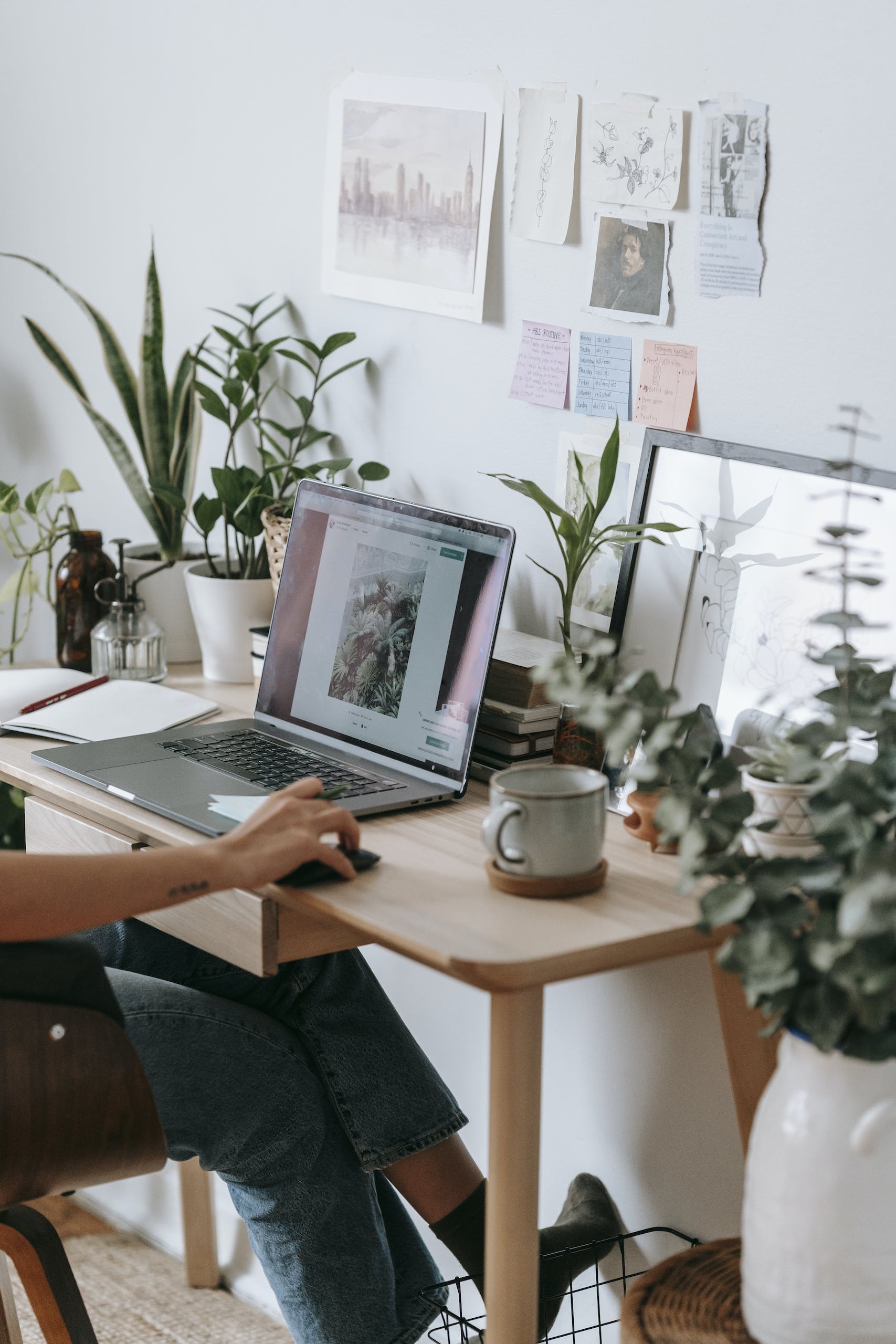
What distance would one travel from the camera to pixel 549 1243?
5.43 ft

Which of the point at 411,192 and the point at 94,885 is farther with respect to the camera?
the point at 411,192

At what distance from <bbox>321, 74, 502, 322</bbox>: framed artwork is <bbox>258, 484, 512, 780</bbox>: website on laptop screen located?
0.34 metres

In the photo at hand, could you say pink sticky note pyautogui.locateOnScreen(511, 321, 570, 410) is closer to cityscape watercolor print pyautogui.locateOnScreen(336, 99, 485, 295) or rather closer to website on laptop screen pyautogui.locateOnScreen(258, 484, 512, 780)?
cityscape watercolor print pyautogui.locateOnScreen(336, 99, 485, 295)

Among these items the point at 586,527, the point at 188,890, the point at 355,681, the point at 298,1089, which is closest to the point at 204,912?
the point at 188,890

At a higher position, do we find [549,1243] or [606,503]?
[606,503]

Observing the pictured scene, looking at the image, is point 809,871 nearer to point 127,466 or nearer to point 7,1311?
point 7,1311

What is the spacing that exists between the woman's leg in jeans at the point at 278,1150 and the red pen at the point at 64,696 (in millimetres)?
405

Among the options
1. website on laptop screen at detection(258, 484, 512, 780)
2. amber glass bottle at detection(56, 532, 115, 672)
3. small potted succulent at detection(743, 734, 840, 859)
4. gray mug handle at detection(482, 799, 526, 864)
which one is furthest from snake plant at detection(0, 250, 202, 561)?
small potted succulent at detection(743, 734, 840, 859)

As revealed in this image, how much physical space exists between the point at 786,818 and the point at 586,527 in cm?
49

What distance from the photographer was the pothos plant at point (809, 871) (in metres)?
0.98

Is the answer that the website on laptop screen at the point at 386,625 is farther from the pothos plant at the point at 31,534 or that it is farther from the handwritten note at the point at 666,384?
the pothos plant at the point at 31,534

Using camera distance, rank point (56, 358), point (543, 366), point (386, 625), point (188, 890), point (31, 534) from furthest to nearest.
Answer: point (31, 534) → point (56, 358) → point (543, 366) → point (386, 625) → point (188, 890)

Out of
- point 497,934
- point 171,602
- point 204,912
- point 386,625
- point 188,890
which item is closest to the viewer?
point 497,934

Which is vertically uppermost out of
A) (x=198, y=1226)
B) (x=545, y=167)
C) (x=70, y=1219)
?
(x=545, y=167)
